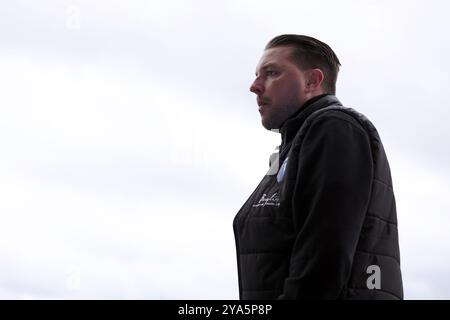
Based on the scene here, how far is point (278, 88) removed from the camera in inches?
169

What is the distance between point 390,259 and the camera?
3.72 meters

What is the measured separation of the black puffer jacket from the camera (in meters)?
3.42

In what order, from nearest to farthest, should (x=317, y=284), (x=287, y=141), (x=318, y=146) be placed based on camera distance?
(x=317, y=284)
(x=318, y=146)
(x=287, y=141)

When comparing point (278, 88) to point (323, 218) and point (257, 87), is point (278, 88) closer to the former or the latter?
point (257, 87)

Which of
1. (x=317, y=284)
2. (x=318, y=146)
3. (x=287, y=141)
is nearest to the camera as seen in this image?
(x=317, y=284)

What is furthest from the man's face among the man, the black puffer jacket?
the black puffer jacket

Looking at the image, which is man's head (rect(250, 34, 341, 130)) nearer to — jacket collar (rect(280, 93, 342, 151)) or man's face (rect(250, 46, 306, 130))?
man's face (rect(250, 46, 306, 130))

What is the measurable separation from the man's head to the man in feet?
0.45

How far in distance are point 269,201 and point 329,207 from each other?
0.49 meters

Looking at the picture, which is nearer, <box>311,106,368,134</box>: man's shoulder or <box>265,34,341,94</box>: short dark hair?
<box>311,106,368,134</box>: man's shoulder
